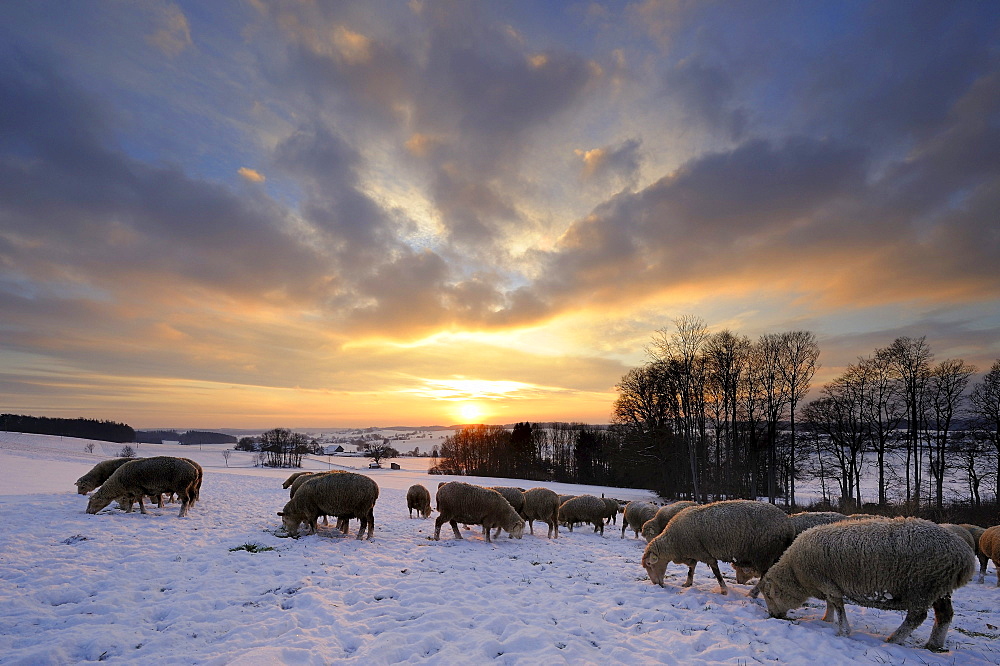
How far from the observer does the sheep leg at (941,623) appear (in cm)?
579

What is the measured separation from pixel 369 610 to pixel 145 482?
10875 mm

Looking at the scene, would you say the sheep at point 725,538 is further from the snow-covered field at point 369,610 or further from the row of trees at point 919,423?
the row of trees at point 919,423

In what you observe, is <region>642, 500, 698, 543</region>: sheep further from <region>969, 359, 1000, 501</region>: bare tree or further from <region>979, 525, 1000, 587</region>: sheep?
<region>969, 359, 1000, 501</region>: bare tree

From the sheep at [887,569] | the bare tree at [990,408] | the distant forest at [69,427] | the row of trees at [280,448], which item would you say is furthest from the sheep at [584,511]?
the distant forest at [69,427]

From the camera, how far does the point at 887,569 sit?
18.9 feet

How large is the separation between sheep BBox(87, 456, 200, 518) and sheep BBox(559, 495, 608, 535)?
14197 mm

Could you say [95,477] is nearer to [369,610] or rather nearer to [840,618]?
[369,610]

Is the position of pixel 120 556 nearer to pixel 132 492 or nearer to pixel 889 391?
pixel 132 492

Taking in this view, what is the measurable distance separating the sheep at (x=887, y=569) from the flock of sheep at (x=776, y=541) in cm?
1

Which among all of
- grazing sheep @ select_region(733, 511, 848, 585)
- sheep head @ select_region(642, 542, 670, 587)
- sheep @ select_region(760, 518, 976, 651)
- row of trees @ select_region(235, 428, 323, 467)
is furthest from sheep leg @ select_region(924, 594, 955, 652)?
row of trees @ select_region(235, 428, 323, 467)

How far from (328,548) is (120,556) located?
13.1ft

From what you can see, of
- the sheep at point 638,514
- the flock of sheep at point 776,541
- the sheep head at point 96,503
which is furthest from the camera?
the sheep at point 638,514

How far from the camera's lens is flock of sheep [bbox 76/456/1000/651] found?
5719mm

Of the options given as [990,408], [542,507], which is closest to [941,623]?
[542,507]
